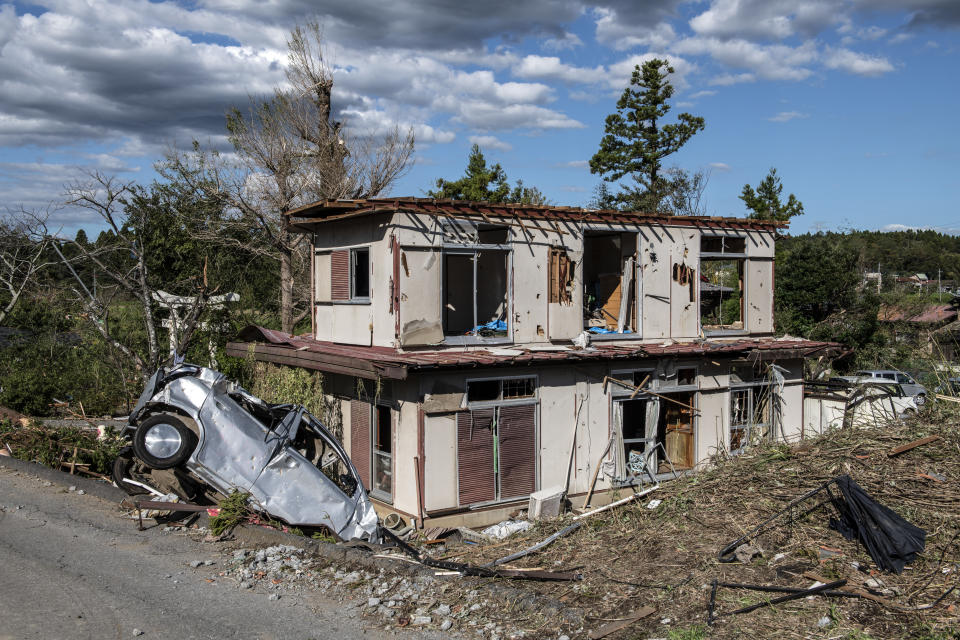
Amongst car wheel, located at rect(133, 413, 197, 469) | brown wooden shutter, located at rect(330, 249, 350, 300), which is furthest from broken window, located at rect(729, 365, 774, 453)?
car wheel, located at rect(133, 413, 197, 469)

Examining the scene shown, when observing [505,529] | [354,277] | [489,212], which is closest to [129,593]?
[505,529]

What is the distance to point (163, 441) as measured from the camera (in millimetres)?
9188

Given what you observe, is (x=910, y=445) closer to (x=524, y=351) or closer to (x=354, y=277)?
(x=524, y=351)

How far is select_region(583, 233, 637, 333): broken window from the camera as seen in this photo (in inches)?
561

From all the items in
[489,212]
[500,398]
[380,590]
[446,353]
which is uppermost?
[489,212]

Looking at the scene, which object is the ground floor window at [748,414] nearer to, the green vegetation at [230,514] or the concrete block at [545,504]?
the concrete block at [545,504]

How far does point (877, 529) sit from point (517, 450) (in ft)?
19.7

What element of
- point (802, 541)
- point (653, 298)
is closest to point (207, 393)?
point (802, 541)

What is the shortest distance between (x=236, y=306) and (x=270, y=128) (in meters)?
6.38

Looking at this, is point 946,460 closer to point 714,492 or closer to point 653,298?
point 714,492

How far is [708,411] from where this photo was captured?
14.3m

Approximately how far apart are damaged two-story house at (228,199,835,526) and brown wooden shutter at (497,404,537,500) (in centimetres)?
3

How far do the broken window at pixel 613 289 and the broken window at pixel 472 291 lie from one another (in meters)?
1.75

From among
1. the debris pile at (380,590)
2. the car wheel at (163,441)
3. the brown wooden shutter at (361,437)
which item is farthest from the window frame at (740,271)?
the car wheel at (163,441)
